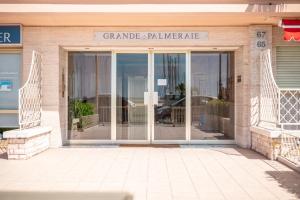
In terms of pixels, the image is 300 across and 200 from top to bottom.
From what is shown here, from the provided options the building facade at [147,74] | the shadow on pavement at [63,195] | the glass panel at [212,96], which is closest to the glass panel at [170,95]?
the building facade at [147,74]

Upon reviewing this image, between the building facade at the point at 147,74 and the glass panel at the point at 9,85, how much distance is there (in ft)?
0.09

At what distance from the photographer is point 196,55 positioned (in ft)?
39.6

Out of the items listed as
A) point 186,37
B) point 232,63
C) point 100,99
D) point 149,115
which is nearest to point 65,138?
point 100,99

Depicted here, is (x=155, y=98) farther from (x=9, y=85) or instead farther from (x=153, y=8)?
(x=9, y=85)

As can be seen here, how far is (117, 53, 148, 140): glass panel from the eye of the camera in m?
12.0

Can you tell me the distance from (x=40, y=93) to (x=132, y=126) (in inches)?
106

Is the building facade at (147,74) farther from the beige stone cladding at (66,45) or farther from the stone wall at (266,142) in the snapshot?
the stone wall at (266,142)

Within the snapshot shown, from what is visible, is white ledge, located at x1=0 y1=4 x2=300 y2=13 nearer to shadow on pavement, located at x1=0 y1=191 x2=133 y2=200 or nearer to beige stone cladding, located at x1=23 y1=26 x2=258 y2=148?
beige stone cladding, located at x1=23 y1=26 x2=258 y2=148

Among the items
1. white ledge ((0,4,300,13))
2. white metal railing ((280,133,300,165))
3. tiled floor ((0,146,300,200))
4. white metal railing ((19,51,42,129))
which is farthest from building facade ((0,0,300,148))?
white metal railing ((280,133,300,165))

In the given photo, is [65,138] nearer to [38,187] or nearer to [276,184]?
[38,187]

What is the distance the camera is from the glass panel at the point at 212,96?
39.2ft

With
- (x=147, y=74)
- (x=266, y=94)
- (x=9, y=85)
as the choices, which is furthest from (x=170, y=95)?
(x=9, y=85)

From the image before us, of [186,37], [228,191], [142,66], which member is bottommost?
[228,191]

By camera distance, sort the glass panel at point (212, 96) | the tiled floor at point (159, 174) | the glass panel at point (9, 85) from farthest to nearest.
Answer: the glass panel at point (212, 96) → the glass panel at point (9, 85) → the tiled floor at point (159, 174)
